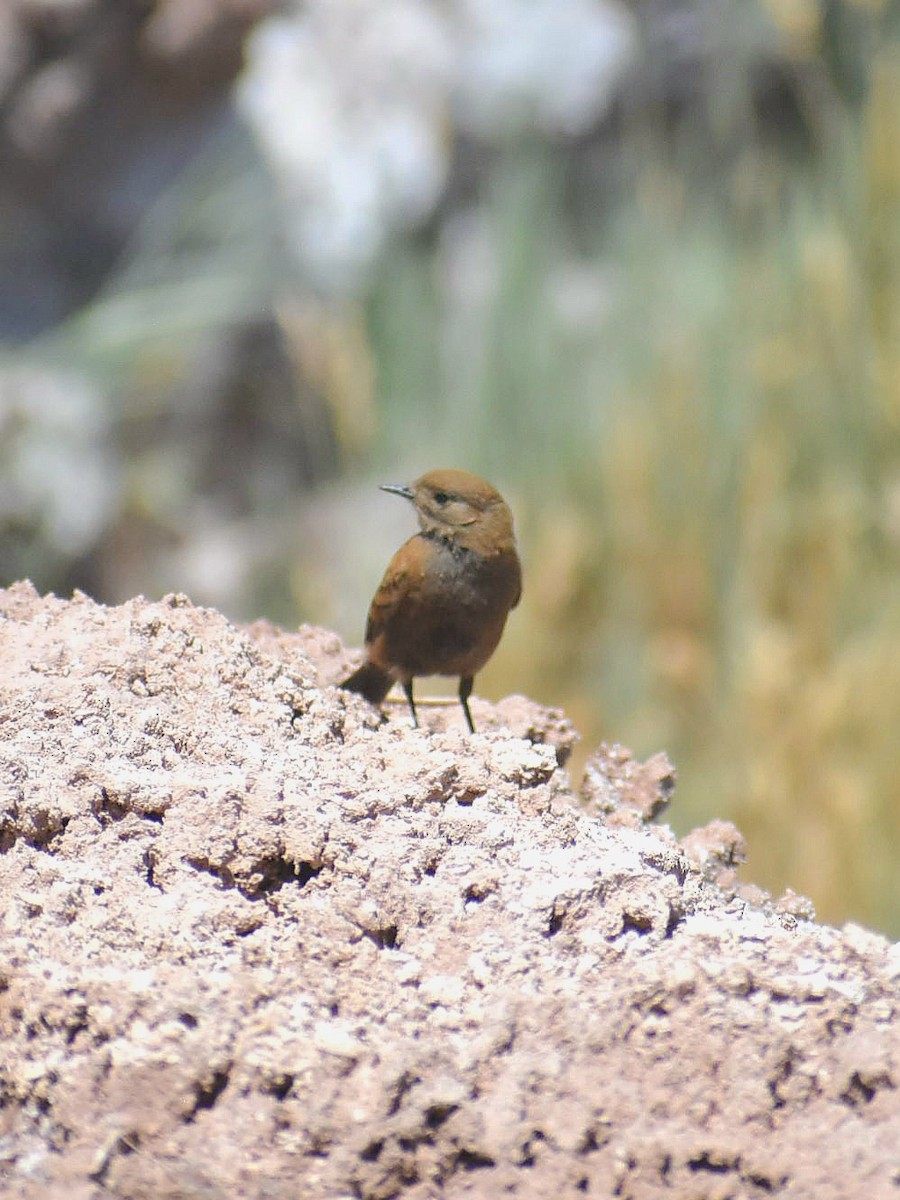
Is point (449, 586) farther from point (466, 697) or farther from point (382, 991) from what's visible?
point (382, 991)

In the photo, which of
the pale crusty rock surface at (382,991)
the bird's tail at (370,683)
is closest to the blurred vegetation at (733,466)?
the bird's tail at (370,683)

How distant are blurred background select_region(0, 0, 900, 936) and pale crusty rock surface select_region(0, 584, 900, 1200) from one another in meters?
3.44

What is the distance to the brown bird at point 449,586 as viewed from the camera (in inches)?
119

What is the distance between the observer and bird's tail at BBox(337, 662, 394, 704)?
2.56 meters

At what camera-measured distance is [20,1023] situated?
1.41m

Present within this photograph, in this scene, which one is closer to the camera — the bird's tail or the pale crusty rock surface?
the pale crusty rock surface

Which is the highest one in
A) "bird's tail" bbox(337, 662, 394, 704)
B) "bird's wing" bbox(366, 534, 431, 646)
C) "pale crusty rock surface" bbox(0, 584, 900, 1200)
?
"bird's wing" bbox(366, 534, 431, 646)

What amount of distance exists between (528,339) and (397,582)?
Answer: 10.9ft

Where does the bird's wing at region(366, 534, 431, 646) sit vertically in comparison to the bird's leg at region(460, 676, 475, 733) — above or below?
above

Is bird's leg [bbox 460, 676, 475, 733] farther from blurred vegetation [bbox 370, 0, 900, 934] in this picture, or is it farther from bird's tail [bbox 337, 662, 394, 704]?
blurred vegetation [bbox 370, 0, 900, 934]

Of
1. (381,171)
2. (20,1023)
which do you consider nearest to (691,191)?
(381,171)

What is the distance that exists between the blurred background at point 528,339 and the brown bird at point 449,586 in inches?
84.3

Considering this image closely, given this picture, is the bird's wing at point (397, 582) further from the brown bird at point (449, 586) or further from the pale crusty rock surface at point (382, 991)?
the pale crusty rock surface at point (382, 991)

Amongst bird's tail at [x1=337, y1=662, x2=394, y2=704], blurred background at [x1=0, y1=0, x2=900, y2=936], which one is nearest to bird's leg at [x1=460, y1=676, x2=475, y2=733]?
bird's tail at [x1=337, y1=662, x2=394, y2=704]
